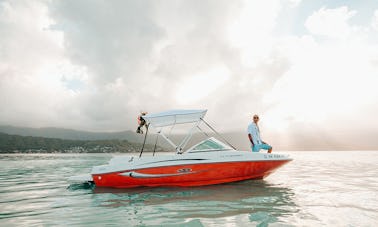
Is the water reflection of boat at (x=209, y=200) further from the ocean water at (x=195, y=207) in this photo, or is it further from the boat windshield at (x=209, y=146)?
the boat windshield at (x=209, y=146)

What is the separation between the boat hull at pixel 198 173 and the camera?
1026 cm

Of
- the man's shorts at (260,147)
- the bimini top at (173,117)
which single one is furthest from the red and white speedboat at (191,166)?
the man's shorts at (260,147)

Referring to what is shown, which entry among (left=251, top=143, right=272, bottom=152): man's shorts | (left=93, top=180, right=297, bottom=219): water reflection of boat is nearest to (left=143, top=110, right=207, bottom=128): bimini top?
(left=251, top=143, right=272, bottom=152): man's shorts

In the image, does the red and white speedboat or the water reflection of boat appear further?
the red and white speedboat

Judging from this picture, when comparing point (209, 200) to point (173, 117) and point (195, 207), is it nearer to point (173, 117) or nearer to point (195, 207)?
point (195, 207)

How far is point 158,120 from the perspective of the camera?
1122 centimetres

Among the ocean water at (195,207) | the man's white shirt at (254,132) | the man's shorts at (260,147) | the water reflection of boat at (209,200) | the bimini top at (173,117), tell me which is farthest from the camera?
the man's white shirt at (254,132)

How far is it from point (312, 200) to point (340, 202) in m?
0.73

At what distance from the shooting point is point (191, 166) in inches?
404

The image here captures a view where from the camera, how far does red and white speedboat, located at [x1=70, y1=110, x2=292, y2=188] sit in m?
10.2

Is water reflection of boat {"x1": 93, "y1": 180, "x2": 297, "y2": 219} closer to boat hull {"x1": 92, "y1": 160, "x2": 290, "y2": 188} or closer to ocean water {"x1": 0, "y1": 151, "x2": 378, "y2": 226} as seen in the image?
ocean water {"x1": 0, "y1": 151, "x2": 378, "y2": 226}

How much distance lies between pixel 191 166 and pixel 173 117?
2246 mm

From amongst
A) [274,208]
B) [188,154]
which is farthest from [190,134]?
[274,208]

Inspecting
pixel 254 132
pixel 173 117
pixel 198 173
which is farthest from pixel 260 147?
pixel 173 117
